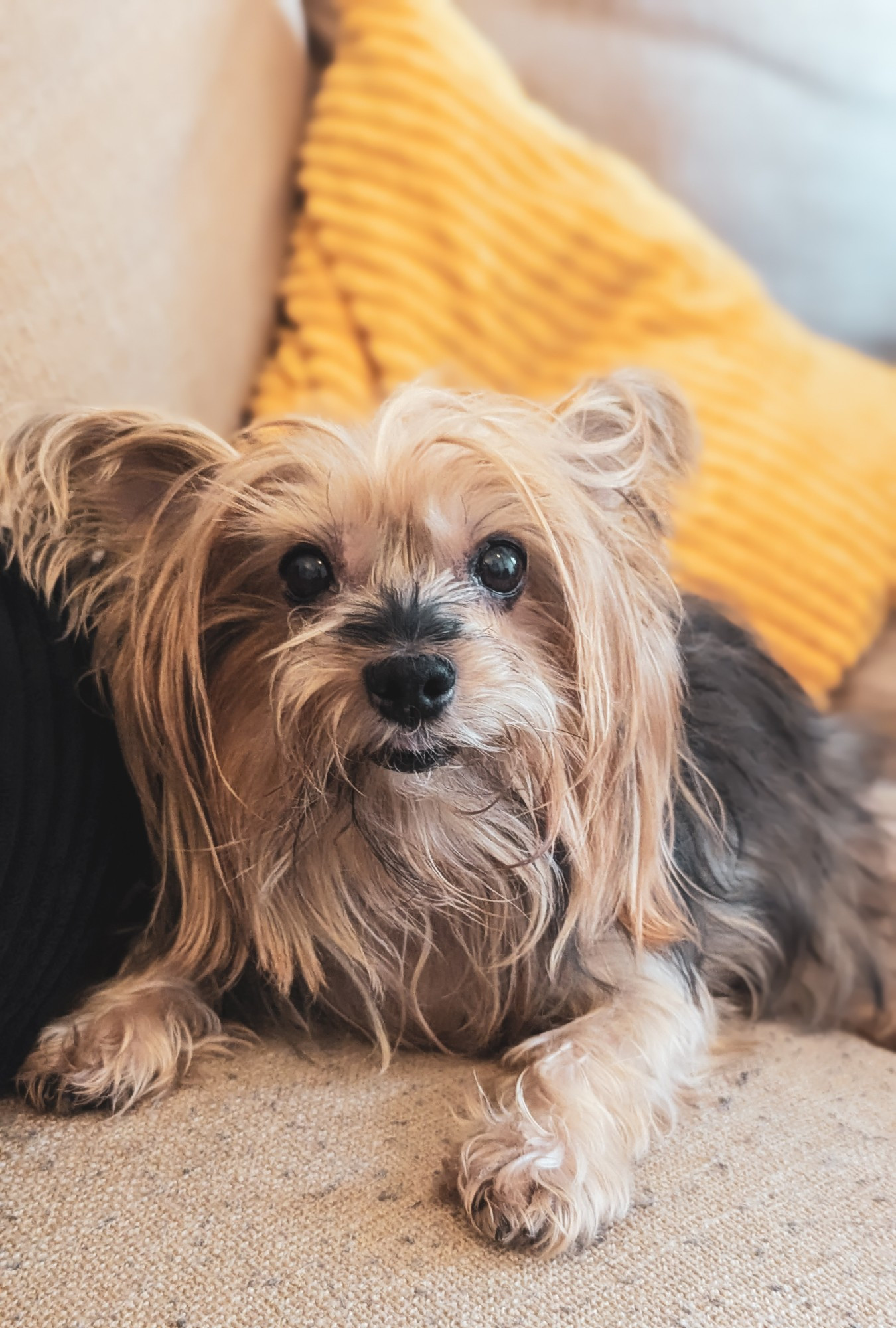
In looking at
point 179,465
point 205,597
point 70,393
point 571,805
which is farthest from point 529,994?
point 70,393

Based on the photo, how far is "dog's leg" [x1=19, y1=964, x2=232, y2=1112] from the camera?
37.7 inches

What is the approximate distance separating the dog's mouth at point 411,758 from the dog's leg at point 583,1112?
27 centimetres

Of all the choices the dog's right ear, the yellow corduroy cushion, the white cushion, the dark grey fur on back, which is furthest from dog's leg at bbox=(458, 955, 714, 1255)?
the white cushion

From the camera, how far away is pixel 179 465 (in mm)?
1064

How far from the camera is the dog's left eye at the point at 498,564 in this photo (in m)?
1.04

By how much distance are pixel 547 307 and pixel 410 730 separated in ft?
3.38

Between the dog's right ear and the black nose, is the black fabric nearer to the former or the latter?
the dog's right ear

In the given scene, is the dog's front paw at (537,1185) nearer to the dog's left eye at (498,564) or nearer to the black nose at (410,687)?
the black nose at (410,687)

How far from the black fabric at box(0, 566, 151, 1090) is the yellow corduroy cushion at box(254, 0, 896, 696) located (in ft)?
2.30

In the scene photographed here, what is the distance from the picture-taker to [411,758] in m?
0.96

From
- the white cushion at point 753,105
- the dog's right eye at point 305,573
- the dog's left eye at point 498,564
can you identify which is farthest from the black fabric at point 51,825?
the white cushion at point 753,105

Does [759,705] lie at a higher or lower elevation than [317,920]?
higher

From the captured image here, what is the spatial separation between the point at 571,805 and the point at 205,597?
357 millimetres

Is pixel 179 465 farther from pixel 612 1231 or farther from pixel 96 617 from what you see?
pixel 612 1231
